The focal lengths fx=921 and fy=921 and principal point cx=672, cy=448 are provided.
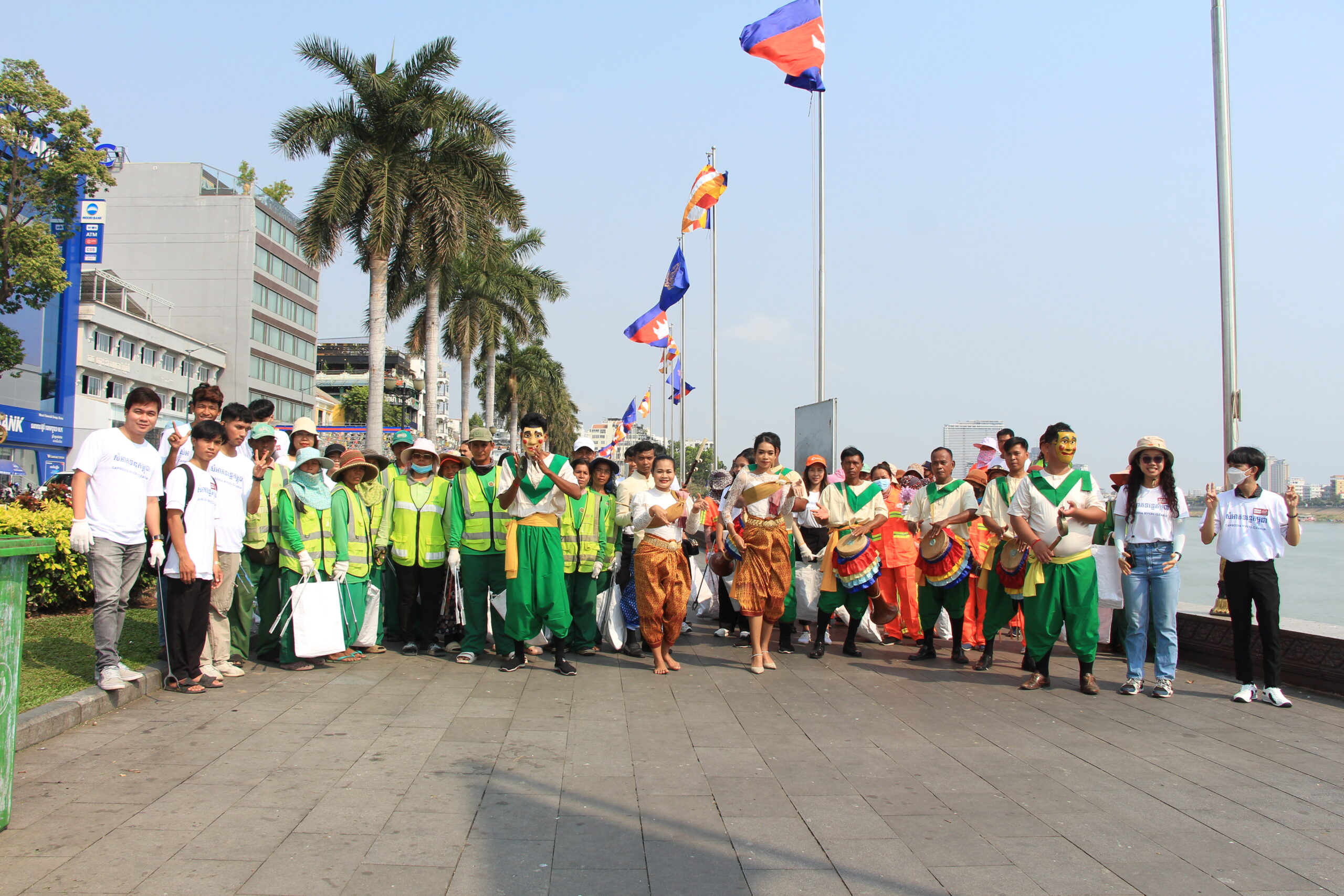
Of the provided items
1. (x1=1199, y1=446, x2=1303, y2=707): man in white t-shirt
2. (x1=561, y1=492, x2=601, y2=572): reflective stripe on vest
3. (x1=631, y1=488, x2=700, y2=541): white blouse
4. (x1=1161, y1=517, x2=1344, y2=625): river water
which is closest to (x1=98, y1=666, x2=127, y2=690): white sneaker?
(x1=561, y1=492, x2=601, y2=572): reflective stripe on vest

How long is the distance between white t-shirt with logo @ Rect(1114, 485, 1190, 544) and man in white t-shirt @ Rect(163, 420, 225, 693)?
663 centimetres

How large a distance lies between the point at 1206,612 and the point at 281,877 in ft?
26.1

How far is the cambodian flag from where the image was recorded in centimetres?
1304

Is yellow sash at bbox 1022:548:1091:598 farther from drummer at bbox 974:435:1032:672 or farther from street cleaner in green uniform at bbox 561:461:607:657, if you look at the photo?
street cleaner in green uniform at bbox 561:461:607:657

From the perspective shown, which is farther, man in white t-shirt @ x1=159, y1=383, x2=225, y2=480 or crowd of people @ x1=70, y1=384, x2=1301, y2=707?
man in white t-shirt @ x1=159, y1=383, x2=225, y2=480

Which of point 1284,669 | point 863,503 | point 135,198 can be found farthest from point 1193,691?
point 135,198

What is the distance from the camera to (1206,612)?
8.28 metres

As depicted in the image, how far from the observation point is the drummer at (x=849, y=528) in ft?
26.6

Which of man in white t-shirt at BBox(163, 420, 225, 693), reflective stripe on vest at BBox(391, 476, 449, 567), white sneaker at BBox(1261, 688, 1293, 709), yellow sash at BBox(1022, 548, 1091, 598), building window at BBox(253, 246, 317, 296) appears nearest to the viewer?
man in white t-shirt at BBox(163, 420, 225, 693)

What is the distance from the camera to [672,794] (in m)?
4.33

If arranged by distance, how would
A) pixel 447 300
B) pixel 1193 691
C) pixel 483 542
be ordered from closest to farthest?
pixel 1193 691 → pixel 483 542 → pixel 447 300

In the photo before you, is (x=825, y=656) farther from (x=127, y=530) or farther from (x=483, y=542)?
(x=127, y=530)

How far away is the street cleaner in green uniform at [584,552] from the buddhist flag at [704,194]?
12.5 metres

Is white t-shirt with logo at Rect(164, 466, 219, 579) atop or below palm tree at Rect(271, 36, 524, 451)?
below
